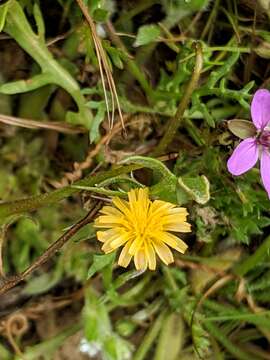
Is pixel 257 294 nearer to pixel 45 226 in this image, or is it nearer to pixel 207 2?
pixel 45 226

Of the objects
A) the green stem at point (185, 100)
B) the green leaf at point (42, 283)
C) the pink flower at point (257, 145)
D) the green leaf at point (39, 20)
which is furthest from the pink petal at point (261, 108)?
the green leaf at point (42, 283)

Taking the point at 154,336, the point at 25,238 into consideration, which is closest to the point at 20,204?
the point at 25,238

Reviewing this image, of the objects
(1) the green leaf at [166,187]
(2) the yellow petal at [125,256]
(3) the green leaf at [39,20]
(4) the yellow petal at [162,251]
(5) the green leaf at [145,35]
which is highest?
(3) the green leaf at [39,20]

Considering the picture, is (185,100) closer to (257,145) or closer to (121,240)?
(257,145)

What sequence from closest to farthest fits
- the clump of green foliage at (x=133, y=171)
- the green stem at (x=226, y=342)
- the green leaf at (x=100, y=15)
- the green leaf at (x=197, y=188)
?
the green leaf at (x=197, y=188), the green leaf at (x=100, y=15), the clump of green foliage at (x=133, y=171), the green stem at (x=226, y=342)

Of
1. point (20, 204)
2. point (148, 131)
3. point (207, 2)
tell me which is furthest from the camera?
point (148, 131)

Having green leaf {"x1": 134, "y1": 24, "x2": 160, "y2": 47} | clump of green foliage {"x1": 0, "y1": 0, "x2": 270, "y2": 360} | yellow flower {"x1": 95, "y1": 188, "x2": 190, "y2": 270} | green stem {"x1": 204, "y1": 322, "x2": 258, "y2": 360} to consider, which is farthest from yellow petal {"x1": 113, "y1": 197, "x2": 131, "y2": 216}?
green stem {"x1": 204, "y1": 322, "x2": 258, "y2": 360}

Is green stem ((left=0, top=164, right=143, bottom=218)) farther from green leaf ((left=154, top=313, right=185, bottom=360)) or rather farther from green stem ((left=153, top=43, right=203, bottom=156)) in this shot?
green leaf ((left=154, top=313, right=185, bottom=360))

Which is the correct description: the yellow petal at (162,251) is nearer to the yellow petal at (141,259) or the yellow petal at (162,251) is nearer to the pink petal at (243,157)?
the yellow petal at (141,259)
